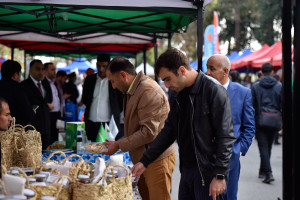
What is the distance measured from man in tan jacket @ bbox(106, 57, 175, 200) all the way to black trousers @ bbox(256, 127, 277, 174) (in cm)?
435

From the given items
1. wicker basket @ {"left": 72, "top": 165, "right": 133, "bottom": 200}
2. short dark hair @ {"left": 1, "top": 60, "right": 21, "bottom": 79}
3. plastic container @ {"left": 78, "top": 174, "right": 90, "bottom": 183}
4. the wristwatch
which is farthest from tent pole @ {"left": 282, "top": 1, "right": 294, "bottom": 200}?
short dark hair @ {"left": 1, "top": 60, "right": 21, "bottom": 79}

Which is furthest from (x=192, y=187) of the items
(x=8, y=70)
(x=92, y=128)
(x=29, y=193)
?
(x=92, y=128)

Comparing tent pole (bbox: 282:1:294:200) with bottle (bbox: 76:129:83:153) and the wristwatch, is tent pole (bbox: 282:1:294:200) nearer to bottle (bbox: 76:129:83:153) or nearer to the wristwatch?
the wristwatch

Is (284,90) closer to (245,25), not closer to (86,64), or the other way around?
(86,64)

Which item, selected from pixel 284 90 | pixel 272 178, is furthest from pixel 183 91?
pixel 272 178

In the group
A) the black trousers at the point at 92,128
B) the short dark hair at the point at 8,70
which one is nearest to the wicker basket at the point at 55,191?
the short dark hair at the point at 8,70

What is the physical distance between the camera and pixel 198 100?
320 centimetres

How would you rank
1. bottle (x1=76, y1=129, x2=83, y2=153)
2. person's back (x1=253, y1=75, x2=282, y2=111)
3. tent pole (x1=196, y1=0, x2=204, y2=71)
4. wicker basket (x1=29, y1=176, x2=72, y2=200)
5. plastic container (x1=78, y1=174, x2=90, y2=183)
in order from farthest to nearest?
person's back (x1=253, y1=75, x2=282, y2=111), bottle (x1=76, y1=129, x2=83, y2=153), tent pole (x1=196, y1=0, x2=204, y2=71), plastic container (x1=78, y1=174, x2=90, y2=183), wicker basket (x1=29, y1=176, x2=72, y2=200)

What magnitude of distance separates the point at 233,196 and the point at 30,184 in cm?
228

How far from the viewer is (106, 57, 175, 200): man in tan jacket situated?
4.02 meters

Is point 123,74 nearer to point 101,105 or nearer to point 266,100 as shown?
point 101,105

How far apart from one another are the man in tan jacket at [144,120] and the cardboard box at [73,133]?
968mm

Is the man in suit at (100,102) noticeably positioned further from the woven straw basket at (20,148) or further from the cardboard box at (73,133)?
the woven straw basket at (20,148)

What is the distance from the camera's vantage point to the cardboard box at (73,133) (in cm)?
504
